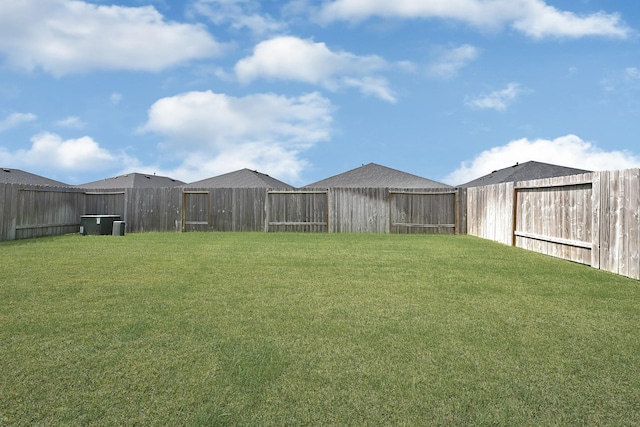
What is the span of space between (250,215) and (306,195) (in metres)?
2.29

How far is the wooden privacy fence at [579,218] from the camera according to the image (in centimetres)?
716

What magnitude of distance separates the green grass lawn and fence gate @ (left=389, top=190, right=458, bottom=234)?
985 centimetres

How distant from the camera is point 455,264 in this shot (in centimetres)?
783

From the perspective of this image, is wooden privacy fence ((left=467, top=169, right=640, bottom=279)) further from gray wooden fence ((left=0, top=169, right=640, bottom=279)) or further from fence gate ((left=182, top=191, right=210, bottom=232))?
fence gate ((left=182, top=191, right=210, bottom=232))

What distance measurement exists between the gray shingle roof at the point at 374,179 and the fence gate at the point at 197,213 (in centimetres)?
588

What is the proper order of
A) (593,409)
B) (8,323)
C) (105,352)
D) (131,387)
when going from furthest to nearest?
1. (8,323)
2. (105,352)
3. (131,387)
4. (593,409)

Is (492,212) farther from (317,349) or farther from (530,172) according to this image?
(317,349)

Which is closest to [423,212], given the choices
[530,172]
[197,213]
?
[530,172]

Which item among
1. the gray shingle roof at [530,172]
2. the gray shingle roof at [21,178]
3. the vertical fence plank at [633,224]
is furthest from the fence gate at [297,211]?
the gray shingle roof at [21,178]

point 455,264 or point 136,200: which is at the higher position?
point 136,200

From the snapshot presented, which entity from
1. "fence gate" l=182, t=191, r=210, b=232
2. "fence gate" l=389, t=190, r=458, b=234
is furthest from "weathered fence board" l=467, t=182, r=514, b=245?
"fence gate" l=182, t=191, r=210, b=232

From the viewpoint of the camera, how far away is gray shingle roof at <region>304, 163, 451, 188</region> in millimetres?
21444

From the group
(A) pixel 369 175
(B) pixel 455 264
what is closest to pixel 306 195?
(A) pixel 369 175

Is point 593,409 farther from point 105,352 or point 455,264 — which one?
point 455,264
